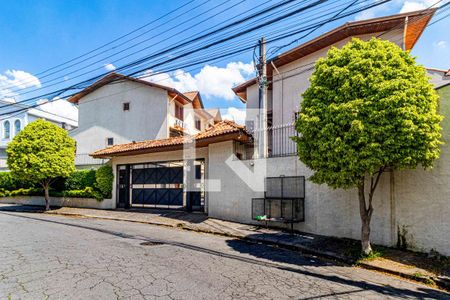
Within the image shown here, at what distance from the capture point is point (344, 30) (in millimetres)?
13633

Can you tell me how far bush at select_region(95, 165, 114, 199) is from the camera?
1662 centimetres

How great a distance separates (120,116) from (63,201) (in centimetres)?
839

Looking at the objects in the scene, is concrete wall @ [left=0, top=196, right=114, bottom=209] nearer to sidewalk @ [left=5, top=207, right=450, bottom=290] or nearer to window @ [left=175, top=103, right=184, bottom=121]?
sidewalk @ [left=5, top=207, right=450, bottom=290]

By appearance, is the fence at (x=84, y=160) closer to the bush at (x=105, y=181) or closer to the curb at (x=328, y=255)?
the bush at (x=105, y=181)

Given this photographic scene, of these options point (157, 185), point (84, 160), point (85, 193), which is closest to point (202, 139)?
point (157, 185)

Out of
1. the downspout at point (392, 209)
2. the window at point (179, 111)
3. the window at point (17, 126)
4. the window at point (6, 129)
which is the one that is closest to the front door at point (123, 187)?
the window at point (179, 111)

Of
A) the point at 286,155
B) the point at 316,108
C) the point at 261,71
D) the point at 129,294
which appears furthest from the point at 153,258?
the point at 261,71

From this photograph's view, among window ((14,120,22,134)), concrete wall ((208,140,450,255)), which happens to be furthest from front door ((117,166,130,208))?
window ((14,120,22,134))

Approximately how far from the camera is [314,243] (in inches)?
325

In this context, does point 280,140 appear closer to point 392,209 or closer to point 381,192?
point 381,192

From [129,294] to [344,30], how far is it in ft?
45.9

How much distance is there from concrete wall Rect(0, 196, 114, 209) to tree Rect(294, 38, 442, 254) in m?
13.5

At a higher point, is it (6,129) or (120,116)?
(6,129)

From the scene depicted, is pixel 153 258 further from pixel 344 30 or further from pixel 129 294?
pixel 344 30
